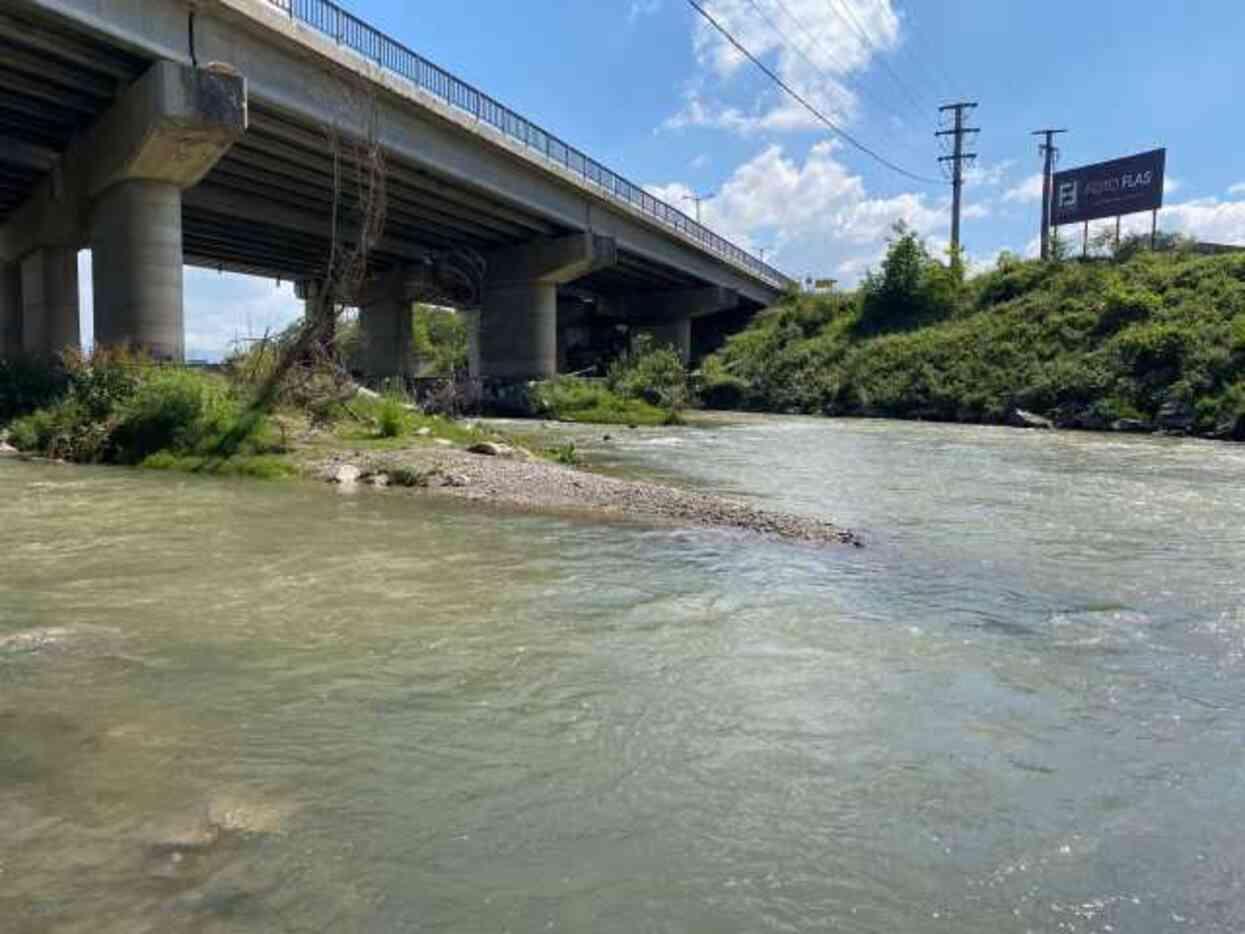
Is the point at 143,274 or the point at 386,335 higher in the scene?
the point at 386,335

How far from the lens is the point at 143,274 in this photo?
81.6 feet

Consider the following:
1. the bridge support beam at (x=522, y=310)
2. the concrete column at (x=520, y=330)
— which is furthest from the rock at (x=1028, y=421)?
the concrete column at (x=520, y=330)

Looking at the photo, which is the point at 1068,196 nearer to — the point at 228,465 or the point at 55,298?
the point at 55,298

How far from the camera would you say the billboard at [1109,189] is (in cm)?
6444

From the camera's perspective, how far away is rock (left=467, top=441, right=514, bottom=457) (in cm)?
1859

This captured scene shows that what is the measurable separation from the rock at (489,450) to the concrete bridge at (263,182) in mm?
5584

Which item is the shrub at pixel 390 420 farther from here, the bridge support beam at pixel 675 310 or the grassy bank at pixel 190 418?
the bridge support beam at pixel 675 310

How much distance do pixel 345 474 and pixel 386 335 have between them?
39638 mm

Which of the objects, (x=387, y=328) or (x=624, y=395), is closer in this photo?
(x=624, y=395)

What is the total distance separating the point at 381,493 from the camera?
14.9m

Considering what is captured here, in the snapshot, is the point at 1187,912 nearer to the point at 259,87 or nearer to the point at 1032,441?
the point at 259,87

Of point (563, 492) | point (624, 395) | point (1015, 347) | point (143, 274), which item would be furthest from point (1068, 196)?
point (563, 492)

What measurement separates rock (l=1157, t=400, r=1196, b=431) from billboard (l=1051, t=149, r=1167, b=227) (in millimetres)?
33679

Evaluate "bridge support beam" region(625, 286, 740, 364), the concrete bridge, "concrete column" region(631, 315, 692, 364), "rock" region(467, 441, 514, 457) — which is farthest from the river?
"concrete column" region(631, 315, 692, 364)
